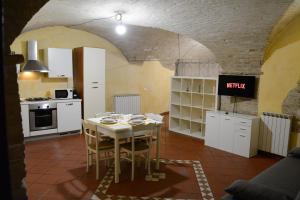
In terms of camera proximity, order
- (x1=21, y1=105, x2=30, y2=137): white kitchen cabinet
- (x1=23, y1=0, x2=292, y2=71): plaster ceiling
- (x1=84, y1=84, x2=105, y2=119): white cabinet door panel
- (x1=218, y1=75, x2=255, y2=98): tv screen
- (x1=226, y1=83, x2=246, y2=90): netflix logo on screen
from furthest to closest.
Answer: (x1=84, y1=84, x2=105, y2=119): white cabinet door panel
(x1=21, y1=105, x2=30, y2=137): white kitchen cabinet
(x1=226, y1=83, x2=246, y2=90): netflix logo on screen
(x1=218, y1=75, x2=255, y2=98): tv screen
(x1=23, y1=0, x2=292, y2=71): plaster ceiling

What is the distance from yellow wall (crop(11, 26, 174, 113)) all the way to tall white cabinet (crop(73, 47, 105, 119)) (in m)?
0.39

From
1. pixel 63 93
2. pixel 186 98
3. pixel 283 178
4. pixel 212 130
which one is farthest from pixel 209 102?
pixel 63 93

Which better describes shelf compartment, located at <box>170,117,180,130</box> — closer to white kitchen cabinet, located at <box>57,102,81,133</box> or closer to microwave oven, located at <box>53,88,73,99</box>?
white kitchen cabinet, located at <box>57,102,81,133</box>

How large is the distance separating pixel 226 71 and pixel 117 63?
3.55 metres

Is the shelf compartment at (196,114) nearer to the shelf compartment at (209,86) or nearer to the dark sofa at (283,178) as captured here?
the shelf compartment at (209,86)

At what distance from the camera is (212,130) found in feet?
17.5

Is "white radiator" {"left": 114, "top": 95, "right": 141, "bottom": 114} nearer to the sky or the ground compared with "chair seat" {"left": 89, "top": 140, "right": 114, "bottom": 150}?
nearer to the sky

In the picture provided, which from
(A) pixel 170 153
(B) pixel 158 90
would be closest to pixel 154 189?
(A) pixel 170 153

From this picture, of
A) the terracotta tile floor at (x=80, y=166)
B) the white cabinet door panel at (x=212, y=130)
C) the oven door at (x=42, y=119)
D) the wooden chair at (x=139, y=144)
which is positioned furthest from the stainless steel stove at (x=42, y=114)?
the white cabinet door panel at (x=212, y=130)

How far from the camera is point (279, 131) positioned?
15.0 feet

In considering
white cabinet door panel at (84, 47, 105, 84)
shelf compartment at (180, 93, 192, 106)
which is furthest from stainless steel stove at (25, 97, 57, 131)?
shelf compartment at (180, 93, 192, 106)

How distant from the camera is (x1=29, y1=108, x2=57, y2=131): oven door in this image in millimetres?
5418

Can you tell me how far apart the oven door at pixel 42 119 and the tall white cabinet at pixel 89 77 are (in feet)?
2.76

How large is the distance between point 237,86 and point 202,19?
1.88 meters
